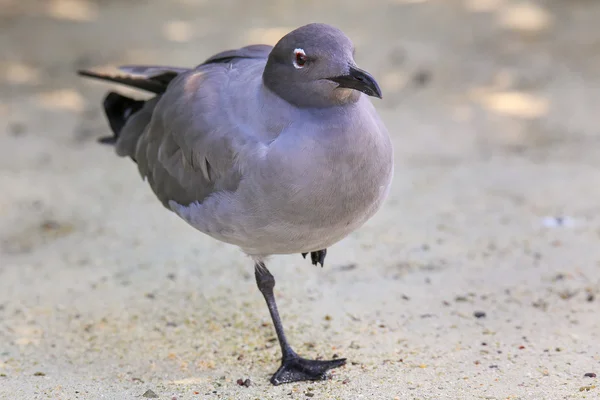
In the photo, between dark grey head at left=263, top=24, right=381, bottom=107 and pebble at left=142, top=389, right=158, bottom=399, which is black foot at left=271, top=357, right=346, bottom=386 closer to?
pebble at left=142, top=389, right=158, bottom=399

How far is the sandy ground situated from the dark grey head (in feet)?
4.40

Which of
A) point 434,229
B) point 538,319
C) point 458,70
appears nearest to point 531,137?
point 458,70

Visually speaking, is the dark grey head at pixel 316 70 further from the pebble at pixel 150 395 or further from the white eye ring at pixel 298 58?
the pebble at pixel 150 395

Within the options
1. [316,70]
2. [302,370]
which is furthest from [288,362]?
[316,70]

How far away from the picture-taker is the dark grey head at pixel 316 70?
11.2 ft

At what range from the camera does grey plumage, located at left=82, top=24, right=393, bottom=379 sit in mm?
3490

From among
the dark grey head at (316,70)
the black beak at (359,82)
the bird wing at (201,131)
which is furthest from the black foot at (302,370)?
the black beak at (359,82)

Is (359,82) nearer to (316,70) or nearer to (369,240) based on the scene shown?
(316,70)

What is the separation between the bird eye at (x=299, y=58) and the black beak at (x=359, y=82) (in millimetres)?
144

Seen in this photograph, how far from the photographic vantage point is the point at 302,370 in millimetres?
4148

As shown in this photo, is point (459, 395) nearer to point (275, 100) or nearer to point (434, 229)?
A: point (275, 100)

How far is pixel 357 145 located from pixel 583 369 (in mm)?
1569

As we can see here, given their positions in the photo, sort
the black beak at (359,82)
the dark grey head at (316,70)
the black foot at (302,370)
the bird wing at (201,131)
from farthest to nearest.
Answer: the black foot at (302,370)
the bird wing at (201,131)
the dark grey head at (316,70)
the black beak at (359,82)

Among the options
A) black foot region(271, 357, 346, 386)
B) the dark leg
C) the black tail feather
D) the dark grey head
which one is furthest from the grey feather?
the black tail feather
